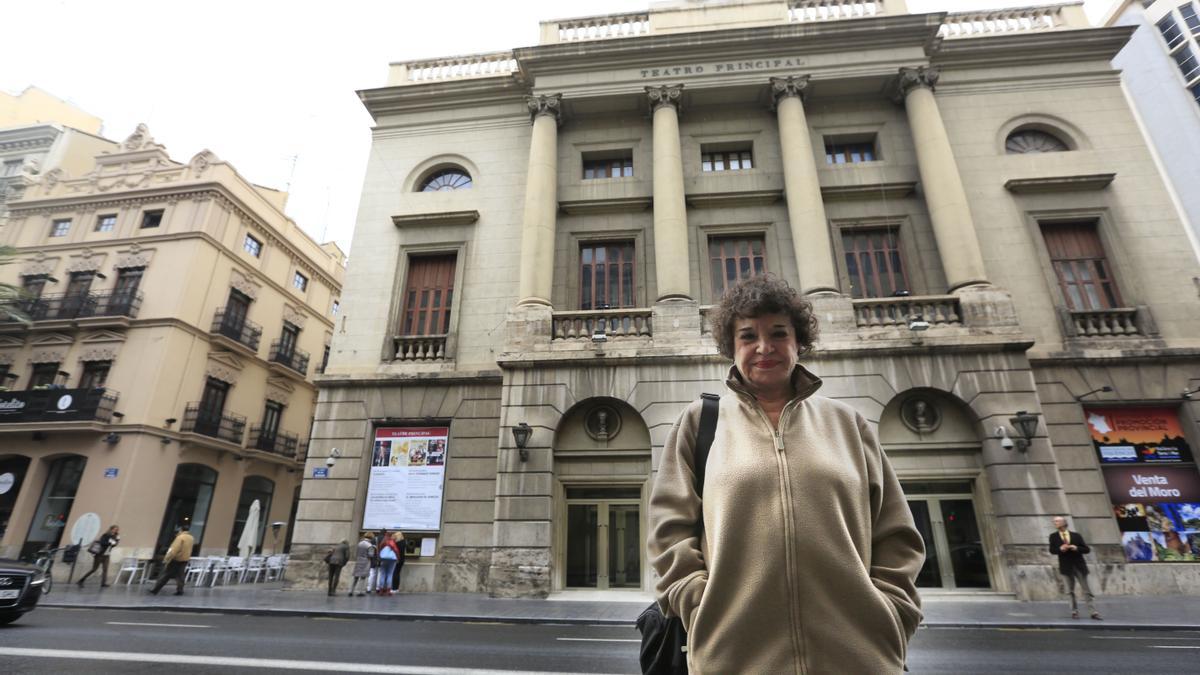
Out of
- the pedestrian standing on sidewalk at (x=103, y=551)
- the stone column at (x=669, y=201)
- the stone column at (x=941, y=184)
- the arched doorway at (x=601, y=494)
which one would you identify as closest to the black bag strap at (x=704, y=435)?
the arched doorway at (x=601, y=494)

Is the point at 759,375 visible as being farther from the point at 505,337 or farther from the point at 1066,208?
the point at 1066,208

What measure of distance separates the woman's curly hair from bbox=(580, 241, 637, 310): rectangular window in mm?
13121

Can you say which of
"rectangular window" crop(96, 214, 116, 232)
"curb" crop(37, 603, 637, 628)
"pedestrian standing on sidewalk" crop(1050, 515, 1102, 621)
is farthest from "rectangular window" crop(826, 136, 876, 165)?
"rectangular window" crop(96, 214, 116, 232)

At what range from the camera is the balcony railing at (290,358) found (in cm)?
2575

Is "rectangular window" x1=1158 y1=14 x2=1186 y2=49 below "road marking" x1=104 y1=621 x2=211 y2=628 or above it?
above

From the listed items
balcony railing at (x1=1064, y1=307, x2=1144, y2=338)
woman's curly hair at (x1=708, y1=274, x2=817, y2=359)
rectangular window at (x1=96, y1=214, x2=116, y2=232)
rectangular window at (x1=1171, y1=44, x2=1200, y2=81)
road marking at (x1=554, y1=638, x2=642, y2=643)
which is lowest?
road marking at (x1=554, y1=638, x2=642, y2=643)

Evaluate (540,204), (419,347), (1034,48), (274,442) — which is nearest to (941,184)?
(1034,48)

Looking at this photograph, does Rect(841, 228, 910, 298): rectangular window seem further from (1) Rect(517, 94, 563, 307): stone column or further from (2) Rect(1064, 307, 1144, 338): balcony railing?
(1) Rect(517, 94, 563, 307): stone column

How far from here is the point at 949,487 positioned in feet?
42.1

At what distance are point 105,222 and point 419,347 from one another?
18.9 metres

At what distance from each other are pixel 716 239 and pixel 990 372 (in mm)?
7857

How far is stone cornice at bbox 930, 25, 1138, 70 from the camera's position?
1631 centimetres

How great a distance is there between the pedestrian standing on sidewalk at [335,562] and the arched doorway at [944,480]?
13321 mm

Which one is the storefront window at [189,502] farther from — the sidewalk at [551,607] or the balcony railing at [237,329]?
the sidewalk at [551,607]
